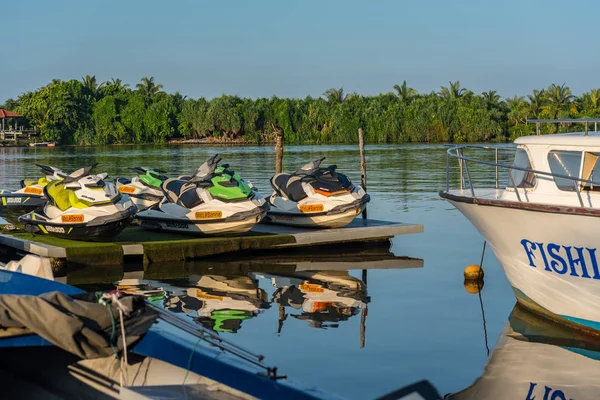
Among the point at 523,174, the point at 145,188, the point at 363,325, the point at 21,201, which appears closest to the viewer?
the point at 363,325

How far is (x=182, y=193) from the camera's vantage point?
17.7 m

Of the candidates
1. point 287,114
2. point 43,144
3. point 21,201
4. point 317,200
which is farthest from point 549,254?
point 43,144

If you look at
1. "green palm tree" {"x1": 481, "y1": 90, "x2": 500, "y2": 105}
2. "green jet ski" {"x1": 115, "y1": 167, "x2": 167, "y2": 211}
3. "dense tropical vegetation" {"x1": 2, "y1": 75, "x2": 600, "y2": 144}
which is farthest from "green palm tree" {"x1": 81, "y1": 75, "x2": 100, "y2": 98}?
"green jet ski" {"x1": 115, "y1": 167, "x2": 167, "y2": 211}

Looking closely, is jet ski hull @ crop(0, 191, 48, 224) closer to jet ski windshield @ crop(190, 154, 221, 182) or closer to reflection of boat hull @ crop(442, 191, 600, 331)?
jet ski windshield @ crop(190, 154, 221, 182)

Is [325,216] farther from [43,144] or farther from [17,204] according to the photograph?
[43,144]

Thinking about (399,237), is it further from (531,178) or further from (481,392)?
(481,392)

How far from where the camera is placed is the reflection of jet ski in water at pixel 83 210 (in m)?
16.1

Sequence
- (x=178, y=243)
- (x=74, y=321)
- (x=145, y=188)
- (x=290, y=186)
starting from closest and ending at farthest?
(x=74, y=321), (x=178, y=243), (x=290, y=186), (x=145, y=188)

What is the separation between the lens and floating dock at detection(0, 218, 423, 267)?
15.9 m

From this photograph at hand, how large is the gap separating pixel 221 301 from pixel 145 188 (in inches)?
303

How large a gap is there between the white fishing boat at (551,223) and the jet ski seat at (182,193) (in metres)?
6.27

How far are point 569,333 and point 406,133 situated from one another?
79886 millimetres

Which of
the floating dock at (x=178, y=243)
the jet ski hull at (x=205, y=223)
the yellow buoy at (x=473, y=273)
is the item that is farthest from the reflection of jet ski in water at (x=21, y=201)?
the yellow buoy at (x=473, y=273)

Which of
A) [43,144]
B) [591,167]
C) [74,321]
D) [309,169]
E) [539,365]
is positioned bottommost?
[539,365]
